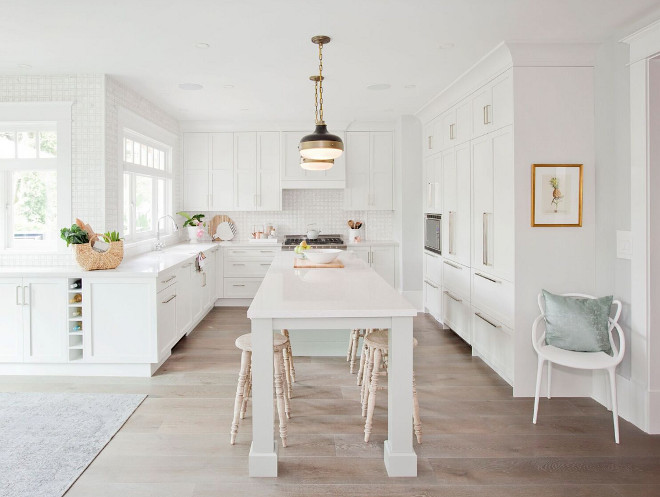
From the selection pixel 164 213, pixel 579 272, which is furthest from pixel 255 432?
pixel 164 213

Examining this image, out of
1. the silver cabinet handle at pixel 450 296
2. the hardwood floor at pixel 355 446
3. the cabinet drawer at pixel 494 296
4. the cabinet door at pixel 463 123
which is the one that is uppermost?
the cabinet door at pixel 463 123

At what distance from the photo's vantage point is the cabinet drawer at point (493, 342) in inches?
149

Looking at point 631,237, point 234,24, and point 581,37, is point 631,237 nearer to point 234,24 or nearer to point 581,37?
point 581,37

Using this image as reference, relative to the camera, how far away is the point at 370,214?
7.52m

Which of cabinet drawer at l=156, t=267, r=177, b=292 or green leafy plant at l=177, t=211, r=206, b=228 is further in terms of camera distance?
green leafy plant at l=177, t=211, r=206, b=228

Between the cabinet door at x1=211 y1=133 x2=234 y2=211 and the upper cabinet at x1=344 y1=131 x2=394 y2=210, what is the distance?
A: 1.68 meters

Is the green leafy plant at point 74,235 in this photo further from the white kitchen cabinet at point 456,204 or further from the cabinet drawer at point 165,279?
the white kitchen cabinet at point 456,204

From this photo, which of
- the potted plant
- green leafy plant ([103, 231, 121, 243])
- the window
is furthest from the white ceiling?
the potted plant

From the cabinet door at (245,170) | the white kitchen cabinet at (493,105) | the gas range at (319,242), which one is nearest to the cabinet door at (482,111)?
the white kitchen cabinet at (493,105)

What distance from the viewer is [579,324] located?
320 centimetres

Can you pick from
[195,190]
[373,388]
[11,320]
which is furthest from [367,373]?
[195,190]

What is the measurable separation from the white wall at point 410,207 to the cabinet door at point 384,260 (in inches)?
8.6

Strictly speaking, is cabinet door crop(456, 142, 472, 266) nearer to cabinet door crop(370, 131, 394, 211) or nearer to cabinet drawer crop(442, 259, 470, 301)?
cabinet drawer crop(442, 259, 470, 301)

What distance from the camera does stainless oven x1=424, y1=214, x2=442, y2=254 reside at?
18.4 ft
